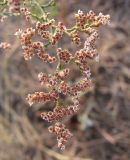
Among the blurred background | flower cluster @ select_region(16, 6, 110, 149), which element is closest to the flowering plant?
flower cluster @ select_region(16, 6, 110, 149)

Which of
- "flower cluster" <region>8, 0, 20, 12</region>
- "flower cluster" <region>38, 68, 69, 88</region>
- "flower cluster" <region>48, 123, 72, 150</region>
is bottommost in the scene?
"flower cluster" <region>48, 123, 72, 150</region>

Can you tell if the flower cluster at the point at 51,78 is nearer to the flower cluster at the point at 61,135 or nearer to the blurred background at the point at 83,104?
the flower cluster at the point at 61,135

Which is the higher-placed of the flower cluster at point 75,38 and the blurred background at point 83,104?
the blurred background at point 83,104

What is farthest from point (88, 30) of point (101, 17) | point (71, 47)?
point (71, 47)

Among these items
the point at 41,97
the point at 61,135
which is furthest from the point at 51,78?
the point at 61,135

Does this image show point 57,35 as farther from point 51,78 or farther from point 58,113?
point 58,113

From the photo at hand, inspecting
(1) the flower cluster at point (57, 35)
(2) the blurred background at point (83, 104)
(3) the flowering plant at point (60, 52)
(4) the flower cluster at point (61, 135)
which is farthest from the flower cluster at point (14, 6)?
(2) the blurred background at point (83, 104)

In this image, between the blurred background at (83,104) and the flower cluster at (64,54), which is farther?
the blurred background at (83,104)

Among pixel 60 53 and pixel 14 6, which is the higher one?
pixel 14 6

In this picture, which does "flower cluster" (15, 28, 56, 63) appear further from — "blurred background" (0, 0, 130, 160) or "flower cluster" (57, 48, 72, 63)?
"blurred background" (0, 0, 130, 160)
